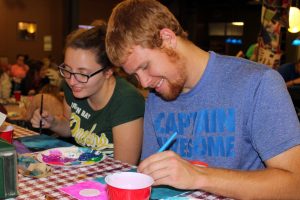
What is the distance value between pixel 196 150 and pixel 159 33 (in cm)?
50

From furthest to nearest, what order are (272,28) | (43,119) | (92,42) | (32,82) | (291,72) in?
(291,72) → (32,82) → (272,28) → (43,119) → (92,42)

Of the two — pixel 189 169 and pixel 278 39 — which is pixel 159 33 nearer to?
pixel 189 169

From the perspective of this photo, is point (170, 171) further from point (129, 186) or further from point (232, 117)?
point (232, 117)

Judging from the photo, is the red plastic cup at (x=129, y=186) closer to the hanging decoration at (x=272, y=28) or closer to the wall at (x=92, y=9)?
the hanging decoration at (x=272, y=28)

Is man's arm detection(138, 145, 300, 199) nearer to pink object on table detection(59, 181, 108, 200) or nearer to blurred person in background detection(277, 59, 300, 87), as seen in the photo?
pink object on table detection(59, 181, 108, 200)

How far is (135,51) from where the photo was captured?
1.36m

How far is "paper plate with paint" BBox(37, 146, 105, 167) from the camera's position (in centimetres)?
153

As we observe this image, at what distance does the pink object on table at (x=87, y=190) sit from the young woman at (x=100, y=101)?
0.51 metres

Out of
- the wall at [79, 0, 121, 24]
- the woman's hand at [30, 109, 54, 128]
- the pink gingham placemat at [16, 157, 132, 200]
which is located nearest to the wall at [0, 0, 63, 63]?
the wall at [79, 0, 121, 24]

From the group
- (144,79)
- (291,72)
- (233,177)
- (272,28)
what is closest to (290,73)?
(291,72)

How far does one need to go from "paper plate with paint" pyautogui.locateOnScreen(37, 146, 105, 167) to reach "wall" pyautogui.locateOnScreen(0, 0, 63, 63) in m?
10.3

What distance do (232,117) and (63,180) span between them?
2.21 ft

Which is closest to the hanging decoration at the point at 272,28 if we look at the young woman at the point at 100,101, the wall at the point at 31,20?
the young woman at the point at 100,101

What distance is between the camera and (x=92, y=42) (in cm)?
194
